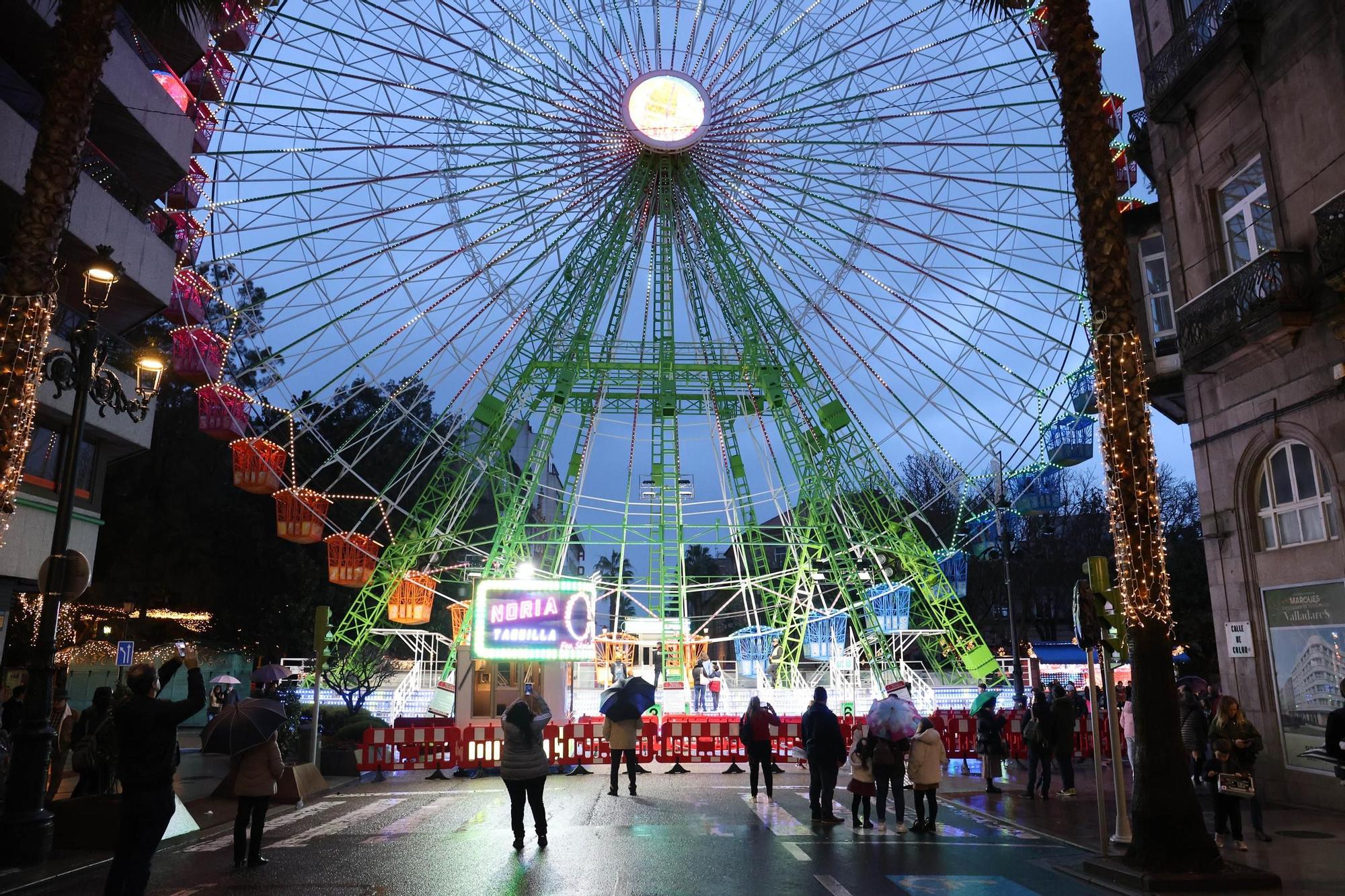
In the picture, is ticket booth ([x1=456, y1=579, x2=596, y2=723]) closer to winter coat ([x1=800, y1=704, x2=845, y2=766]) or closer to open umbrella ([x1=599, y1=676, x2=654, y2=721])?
open umbrella ([x1=599, y1=676, x2=654, y2=721])

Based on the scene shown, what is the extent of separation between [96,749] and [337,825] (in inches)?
161

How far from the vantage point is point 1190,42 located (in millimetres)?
16078

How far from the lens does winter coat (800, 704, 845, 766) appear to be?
40.7 ft

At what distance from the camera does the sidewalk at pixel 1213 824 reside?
9.27 m

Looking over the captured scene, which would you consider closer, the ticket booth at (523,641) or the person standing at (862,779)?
the person standing at (862,779)

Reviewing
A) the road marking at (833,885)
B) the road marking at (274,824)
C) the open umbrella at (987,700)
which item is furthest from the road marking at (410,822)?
the open umbrella at (987,700)

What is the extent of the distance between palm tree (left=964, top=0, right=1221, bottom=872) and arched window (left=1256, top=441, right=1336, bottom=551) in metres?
5.28

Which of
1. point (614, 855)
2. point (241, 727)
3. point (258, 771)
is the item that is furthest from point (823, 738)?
point (241, 727)

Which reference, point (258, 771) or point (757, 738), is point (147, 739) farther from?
point (757, 738)

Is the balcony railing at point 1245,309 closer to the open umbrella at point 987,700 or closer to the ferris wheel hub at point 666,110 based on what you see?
the open umbrella at point 987,700

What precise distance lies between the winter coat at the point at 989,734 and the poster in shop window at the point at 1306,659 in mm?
4080

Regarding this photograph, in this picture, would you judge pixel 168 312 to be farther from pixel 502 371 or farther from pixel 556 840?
pixel 556 840

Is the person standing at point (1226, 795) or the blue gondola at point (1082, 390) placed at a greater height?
the blue gondola at point (1082, 390)

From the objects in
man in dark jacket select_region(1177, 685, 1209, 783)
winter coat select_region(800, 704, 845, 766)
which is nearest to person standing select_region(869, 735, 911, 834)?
winter coat select_region(800, 704, 845, 766)
